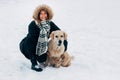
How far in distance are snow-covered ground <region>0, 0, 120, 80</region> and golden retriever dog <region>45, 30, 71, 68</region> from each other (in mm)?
116

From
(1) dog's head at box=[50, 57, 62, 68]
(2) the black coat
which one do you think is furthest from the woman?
(1) dog's head at box=[50, 57, 62, 68]

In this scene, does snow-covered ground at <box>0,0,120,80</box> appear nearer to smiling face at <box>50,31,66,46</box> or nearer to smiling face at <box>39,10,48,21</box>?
smiling face at <box>50,31,66,46</box>

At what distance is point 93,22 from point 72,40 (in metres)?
1.50

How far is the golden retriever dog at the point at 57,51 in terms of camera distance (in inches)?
222

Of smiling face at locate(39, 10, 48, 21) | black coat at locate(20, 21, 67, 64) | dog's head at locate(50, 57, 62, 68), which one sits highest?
smiling face at locate(39, 10, 48, 21)

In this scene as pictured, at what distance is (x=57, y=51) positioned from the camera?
570cm

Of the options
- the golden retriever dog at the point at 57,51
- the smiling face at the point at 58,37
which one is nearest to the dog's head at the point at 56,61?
the golden retriever dog at the point at 57,51

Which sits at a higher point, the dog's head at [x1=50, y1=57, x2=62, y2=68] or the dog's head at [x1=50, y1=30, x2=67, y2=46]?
the dog's head at [x1=50, y1=30, x2=67, y2=46]

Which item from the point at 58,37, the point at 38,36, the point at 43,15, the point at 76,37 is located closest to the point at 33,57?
the point at 38,36

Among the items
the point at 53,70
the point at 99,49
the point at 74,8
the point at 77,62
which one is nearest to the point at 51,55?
the point at 53,70

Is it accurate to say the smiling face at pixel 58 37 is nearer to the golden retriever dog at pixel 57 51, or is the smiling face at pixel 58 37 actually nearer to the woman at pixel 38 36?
the golden retriever dog at pixel 57 51

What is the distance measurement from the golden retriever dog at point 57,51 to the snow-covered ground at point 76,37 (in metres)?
0.12

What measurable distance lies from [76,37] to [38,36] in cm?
206

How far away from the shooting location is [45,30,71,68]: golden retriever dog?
5.64 meters
